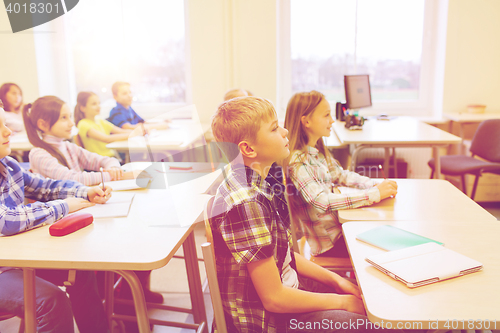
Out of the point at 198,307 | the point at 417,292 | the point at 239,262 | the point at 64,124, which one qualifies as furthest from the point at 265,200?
the point at 64,124

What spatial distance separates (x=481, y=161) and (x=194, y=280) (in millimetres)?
2863

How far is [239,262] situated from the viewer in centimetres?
100

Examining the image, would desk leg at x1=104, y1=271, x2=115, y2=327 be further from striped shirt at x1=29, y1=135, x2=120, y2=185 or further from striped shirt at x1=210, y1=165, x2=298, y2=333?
striped shirt at x1=210, y1=165, x2=298, y2=333

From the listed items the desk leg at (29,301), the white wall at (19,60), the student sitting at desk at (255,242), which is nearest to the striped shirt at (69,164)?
the desk leg at (29,301)

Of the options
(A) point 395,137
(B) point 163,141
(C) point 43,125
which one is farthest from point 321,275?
(B) point 163,141

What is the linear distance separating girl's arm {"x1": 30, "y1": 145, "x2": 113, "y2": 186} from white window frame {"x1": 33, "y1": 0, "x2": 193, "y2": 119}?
254 cm

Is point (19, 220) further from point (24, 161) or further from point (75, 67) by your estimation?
point (75, 67)

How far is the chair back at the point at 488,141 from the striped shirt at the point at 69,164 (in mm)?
3090

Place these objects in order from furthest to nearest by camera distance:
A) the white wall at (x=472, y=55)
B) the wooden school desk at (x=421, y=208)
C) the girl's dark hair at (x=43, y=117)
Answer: the white wall at (x=472, y=55) → the girl's dark hair at (x=43, y=117) → the wooden school desk at (x=421, y=208)

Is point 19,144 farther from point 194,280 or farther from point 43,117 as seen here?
point 194,280

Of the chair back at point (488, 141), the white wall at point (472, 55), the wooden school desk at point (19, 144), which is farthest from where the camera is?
the white wall at point (472, 55)

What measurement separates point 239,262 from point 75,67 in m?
4.57

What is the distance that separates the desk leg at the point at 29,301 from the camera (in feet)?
3.94

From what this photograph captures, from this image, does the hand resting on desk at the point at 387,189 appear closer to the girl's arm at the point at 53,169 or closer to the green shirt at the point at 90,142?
the girl's arm at the point at 53,169
